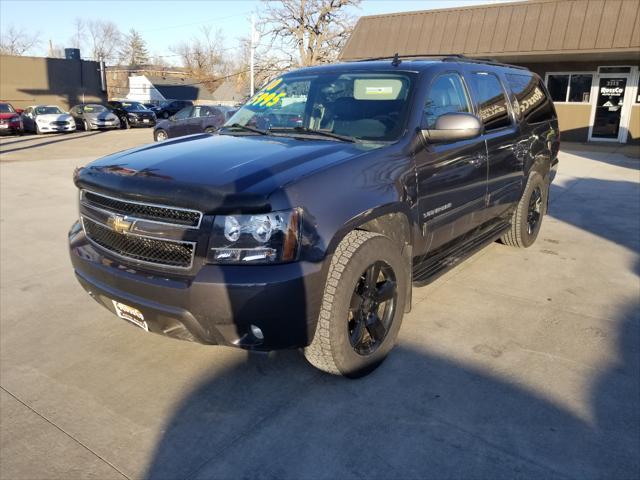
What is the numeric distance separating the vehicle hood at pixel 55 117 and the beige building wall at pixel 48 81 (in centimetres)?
1297

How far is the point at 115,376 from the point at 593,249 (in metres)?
5.21

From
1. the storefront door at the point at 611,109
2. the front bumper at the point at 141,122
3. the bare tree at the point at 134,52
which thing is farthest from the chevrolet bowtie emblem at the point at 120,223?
the bare tree at the point at 134,52

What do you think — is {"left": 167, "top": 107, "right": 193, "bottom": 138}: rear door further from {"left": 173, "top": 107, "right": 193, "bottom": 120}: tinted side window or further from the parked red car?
the parked red car

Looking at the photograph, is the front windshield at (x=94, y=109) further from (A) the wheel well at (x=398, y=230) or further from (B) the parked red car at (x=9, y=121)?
(A) the wheel well at (x=398, y=230)

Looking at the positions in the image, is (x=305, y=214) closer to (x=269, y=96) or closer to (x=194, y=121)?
(x=269, y=96)

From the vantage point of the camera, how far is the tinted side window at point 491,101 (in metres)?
4.54

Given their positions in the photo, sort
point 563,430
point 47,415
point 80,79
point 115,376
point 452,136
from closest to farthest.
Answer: point 563,430
point 47,415
point 115,376
point 452,136
point 80,79

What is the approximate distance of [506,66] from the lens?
212 inches

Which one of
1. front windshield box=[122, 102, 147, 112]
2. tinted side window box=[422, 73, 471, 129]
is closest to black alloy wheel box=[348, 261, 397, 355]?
tinted side window box=[422, 73, 471, 129]

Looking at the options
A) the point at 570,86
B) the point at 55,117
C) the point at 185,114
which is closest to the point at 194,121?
the point at 185,114

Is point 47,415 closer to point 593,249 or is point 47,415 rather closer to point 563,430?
point 563,430

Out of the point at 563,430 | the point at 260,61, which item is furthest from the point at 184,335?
the point at 260,61

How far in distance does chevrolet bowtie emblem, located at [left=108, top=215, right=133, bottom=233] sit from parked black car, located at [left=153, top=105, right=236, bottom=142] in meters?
15.3

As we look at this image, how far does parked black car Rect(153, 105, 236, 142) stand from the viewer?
1800 centimetres
